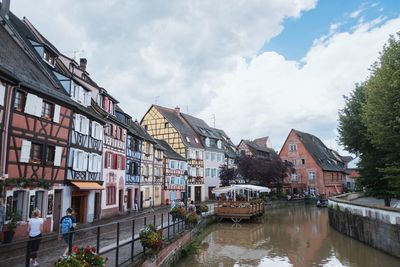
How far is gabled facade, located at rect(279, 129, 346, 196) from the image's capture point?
224ft

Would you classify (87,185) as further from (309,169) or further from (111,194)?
(309,169)

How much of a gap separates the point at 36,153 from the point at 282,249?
14376 mm

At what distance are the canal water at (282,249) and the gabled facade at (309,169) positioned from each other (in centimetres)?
3955

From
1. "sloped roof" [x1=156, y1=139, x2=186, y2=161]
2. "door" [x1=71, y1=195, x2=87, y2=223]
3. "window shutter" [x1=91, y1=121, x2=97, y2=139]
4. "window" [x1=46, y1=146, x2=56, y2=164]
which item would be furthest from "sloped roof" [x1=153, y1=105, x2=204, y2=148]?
"window" [x1=46, y1=146, x2=56, y2=164]

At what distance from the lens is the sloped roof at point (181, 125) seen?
5209 centimetres

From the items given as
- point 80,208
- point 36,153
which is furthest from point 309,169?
point 36,153

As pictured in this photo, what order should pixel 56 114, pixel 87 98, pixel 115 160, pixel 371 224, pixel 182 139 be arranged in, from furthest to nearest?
pixel 182 139 < pixel 115 160 < pixel 87 98 < pixel 371 224 < pixel 56 114

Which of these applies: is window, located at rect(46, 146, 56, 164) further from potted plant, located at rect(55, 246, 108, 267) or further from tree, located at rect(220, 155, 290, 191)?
tree, located at rect(220, 155, 290, 191)

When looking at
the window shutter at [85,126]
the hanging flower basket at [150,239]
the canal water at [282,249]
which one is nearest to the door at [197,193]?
the canal water at [282,249]

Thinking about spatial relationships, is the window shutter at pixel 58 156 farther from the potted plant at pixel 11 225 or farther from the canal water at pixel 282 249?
the canal water at pixel 282 249

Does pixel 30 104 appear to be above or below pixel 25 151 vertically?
above

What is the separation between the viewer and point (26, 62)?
19.4 meters

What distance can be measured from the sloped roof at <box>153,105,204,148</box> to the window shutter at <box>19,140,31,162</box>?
3412 centimetres

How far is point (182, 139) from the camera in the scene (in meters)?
51.0
